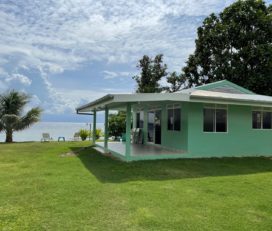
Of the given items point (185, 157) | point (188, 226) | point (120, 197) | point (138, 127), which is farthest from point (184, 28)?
point (188, 226)

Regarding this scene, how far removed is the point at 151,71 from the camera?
32.4m

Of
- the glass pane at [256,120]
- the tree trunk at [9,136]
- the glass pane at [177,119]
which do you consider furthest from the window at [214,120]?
the tree trunk at [9,136]

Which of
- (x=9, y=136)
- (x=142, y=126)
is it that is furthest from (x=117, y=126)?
(x=9, y=136)

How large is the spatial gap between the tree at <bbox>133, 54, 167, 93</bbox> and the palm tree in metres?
12.7

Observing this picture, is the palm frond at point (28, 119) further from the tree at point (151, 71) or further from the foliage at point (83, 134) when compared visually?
the tree at point (151, 71)

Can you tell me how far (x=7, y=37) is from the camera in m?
17.8

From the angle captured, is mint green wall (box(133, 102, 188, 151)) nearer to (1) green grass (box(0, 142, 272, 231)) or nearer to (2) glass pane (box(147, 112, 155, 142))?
(2) glass pane (box(147, 112, 155, 142))

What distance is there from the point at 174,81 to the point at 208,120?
17.0 metres

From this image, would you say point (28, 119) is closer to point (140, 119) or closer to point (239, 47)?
point (140, 119)

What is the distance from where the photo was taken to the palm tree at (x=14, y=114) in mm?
21422

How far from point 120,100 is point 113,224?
20.2ft

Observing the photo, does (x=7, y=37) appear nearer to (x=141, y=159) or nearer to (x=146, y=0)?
(x=146, y=0)

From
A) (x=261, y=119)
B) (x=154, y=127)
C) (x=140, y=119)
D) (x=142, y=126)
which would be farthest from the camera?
(x=140, y=119)

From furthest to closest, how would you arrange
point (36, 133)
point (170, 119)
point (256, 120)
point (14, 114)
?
point (36, 133) → point (14, 114) → point (170, 119) → point (256, 120)
